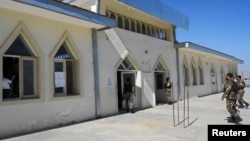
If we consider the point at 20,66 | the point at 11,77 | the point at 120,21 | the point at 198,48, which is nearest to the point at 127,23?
the point at 120,21

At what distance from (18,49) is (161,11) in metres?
9.58

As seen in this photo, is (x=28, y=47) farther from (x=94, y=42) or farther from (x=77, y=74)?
(x=94, y=42)

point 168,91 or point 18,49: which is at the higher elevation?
point 18,49

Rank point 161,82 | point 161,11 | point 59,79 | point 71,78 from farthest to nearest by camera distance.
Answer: point 161,82, point 161,11, point 71,78, point 59,79

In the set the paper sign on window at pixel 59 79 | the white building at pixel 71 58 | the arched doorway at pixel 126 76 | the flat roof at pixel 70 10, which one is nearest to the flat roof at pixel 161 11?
the white building at pixel 71 58

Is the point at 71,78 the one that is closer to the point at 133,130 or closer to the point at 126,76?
the point at 133,130

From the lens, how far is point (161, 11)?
15.7 meters

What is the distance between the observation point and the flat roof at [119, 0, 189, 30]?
13434 mm

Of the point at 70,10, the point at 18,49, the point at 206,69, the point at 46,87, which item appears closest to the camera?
the point at 18,49

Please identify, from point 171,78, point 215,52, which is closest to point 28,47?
point 171,78

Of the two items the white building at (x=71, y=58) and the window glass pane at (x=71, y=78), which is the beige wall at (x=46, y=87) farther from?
the window glass pane at (x=71, y=78)

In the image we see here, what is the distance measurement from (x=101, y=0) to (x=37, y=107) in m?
5.57

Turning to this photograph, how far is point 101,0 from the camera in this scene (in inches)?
462

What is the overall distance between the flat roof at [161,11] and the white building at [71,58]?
0.05 m
